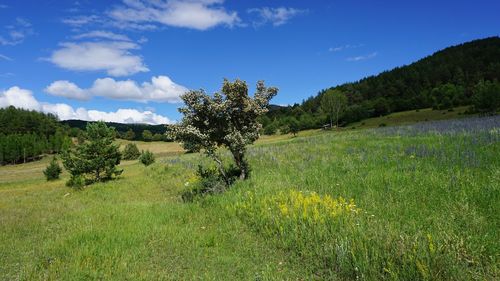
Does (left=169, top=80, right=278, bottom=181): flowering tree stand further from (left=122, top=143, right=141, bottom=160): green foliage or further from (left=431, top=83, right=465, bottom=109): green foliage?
(left=431, top=83, right=465, bottom=109): green foliage

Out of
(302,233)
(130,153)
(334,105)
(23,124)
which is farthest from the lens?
(23,124)

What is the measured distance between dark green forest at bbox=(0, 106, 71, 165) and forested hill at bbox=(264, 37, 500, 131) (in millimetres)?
96833

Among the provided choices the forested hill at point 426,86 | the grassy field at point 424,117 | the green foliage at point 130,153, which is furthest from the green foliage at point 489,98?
the green foliage at point 130,153

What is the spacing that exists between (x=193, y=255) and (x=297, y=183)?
5.91 m

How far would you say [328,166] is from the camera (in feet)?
47.6

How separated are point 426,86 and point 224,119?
157m

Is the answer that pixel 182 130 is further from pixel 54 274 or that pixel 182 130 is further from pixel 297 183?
pixel 54 274

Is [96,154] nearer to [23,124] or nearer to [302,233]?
[302,233]

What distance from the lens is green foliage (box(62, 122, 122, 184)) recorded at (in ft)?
104

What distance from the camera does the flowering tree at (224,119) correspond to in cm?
1395

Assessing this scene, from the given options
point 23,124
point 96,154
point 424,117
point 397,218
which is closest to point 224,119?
point 397,218

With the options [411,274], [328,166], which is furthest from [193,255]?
[328,166]

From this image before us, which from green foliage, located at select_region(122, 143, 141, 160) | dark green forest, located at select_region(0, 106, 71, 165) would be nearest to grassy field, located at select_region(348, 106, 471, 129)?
green foliage, located at select_region(122, 143, 141, 160)

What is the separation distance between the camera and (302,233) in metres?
7.56
